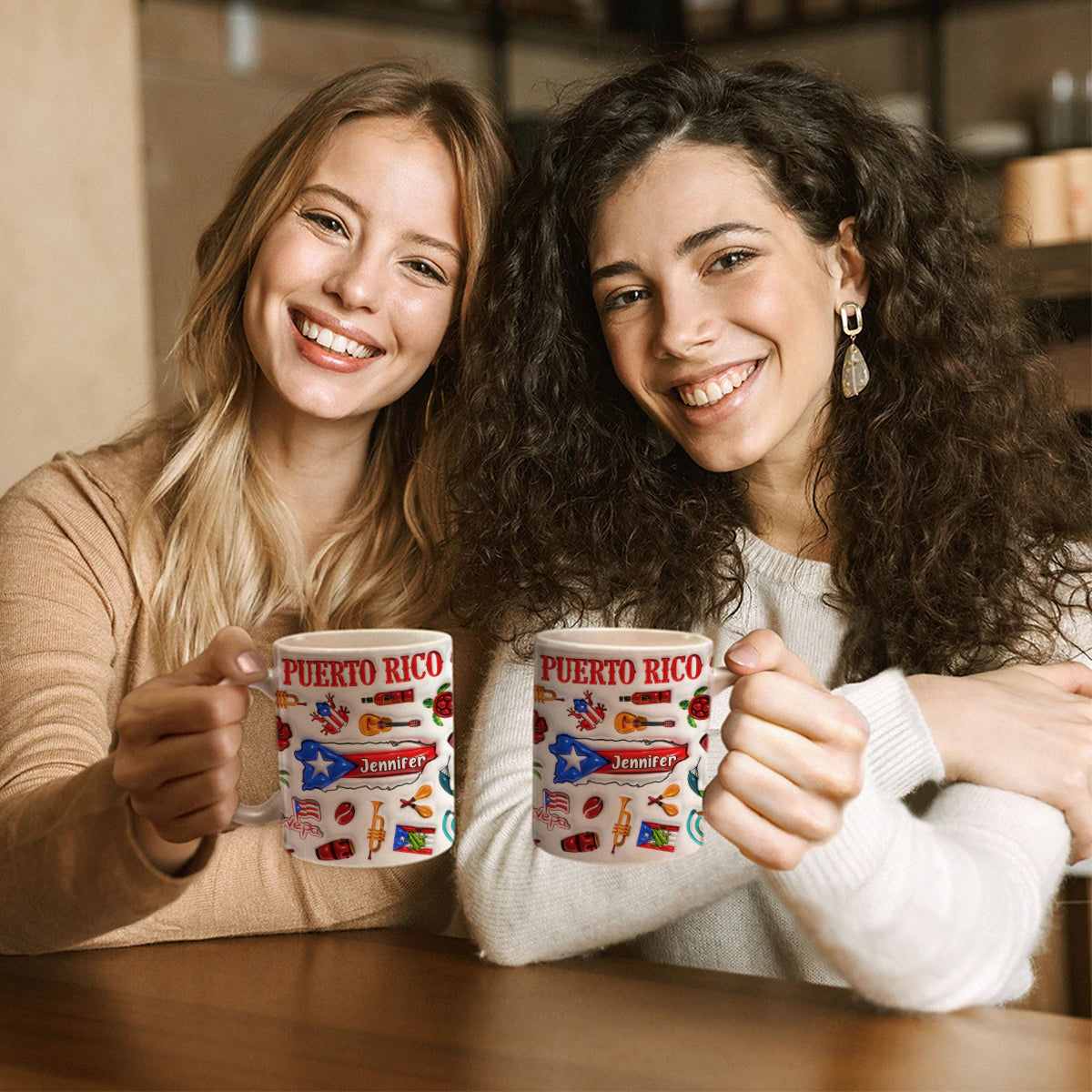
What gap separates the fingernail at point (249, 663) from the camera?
834mm

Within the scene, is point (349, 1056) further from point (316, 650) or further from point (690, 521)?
point (690, 521)

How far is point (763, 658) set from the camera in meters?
0.82

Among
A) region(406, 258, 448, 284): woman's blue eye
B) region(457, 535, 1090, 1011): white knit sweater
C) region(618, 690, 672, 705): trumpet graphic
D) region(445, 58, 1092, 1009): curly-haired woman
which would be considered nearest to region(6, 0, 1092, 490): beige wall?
region(406, 258, 448, 284): woman's blue eye

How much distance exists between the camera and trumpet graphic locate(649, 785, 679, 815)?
2.63 feet

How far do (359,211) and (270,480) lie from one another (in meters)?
0.30

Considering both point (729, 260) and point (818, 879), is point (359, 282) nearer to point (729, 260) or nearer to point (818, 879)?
point (729, 260)

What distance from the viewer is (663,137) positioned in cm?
128

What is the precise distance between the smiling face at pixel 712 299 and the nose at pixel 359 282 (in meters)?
0.22

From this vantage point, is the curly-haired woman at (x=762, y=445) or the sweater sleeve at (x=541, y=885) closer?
the sweater sleeve at (x=541, y=885)

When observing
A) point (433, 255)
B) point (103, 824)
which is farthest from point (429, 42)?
point (103, 824)

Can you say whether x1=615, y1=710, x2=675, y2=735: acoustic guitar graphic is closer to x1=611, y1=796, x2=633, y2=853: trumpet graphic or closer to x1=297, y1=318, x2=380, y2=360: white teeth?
x1=611, y1=796, x2=633, y2=853: trumpet graphic

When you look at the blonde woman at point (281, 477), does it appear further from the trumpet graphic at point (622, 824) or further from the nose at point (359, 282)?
the trumpet graphic at point (622, 824)

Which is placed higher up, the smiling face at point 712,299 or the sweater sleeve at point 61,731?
the smiling face at point 712,299

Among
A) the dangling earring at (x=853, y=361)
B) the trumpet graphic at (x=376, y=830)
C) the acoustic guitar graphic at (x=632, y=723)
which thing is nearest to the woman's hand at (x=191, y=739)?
Answer: the trumpet graphic at (x=376, y=830)
